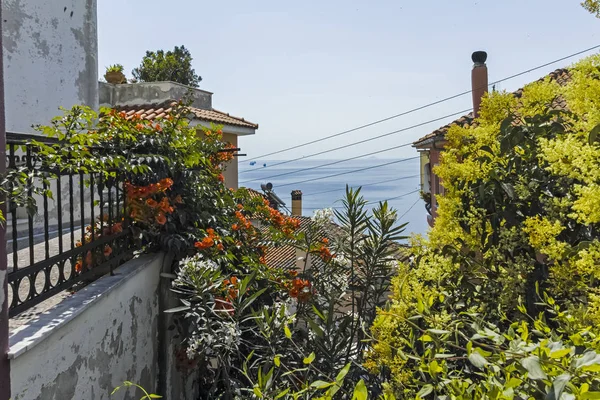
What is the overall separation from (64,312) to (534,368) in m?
2.65

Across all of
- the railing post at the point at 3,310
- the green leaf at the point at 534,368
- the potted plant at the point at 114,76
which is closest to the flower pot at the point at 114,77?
the potted plant at the point at 114,76

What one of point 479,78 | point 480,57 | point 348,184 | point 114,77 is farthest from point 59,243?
point 480,57

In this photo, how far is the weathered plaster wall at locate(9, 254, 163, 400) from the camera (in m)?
2.63

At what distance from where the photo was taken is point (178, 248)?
4645 millimetres

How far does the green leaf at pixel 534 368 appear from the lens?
124cm

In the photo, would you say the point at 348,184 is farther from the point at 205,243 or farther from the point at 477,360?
the point at 477,360

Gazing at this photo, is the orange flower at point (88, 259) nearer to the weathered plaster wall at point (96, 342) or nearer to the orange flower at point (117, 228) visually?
the weathered plaster wall at point (96, 342)

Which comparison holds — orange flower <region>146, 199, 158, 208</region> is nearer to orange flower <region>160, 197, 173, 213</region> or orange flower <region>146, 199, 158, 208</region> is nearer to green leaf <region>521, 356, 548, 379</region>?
orange flower <region>160, 197, 173, 213</region>

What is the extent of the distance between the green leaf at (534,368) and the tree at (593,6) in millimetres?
1495

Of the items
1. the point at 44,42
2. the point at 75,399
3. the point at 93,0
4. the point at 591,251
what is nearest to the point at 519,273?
the point at 591,251

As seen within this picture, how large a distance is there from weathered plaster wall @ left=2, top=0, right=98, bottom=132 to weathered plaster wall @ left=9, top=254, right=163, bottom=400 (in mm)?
3508

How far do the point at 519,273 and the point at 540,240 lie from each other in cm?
68

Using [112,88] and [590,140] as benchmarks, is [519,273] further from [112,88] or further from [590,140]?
[112,88]

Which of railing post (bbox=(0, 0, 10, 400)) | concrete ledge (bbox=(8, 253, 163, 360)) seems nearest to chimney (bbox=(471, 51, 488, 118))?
concrete ledge (bbox=(8, 253, 163, 360))
